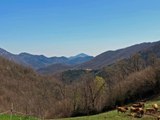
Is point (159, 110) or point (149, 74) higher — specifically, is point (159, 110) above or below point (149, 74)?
below

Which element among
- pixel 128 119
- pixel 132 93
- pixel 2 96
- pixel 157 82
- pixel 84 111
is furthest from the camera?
pixel 2 96

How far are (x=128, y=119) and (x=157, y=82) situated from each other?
5714 centimetres

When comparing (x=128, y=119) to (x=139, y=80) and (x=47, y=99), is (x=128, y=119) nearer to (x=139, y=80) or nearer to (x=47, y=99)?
(x=139, y=80)

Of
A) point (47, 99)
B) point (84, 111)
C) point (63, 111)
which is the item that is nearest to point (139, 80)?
point (84, 111)

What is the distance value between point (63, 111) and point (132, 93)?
2688 centimetres

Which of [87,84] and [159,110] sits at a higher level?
[87,84]

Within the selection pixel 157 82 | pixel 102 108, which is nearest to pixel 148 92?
pixel 157 82

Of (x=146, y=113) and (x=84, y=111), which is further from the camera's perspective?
(x=84, y=111)

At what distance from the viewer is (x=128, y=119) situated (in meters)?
25.8

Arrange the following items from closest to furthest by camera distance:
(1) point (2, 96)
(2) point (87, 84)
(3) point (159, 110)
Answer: (3) point (159, 110), (2) point (87, 84), (1) point (2, 96)

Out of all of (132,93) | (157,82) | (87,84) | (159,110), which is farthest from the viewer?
(87,84)

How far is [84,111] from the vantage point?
3681 inches

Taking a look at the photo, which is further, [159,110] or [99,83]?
[99,83]

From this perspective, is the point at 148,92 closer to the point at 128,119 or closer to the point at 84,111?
→ the point at 84,111
